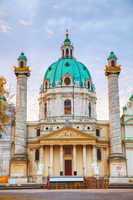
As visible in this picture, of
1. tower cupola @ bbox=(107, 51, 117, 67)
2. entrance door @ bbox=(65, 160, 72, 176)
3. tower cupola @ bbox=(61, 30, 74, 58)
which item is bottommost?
entrance door @ bbox=(65, 160, 72, 176)

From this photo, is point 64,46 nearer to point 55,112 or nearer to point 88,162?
point 55,112

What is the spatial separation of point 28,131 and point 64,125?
23.9 feet

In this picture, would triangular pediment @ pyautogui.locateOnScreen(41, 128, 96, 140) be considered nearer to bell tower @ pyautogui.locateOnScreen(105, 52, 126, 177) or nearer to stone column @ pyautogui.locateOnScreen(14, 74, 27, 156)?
stone column @ pyautogui.locateOnScreen(14, 74, 27, 156)

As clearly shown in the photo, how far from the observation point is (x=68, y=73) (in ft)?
252

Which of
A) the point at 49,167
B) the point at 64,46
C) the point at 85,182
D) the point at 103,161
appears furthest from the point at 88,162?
the point at 64,46

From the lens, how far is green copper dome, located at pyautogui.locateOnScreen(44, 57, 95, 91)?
251 feet

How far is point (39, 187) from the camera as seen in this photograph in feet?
146

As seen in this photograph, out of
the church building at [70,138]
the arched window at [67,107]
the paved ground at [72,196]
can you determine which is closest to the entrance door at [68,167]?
the church building at [70,138]

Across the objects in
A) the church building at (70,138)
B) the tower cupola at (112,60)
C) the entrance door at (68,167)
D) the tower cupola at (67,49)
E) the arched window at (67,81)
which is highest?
the tower cupola at (67,49)

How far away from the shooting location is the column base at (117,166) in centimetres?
5828

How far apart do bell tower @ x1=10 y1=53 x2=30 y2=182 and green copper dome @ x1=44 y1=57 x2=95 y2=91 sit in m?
11.6

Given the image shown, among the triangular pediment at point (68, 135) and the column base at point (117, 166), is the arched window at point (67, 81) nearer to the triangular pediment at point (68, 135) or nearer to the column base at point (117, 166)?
the triangular pediment at point (68, 135)

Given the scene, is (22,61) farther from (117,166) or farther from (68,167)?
(117,166)

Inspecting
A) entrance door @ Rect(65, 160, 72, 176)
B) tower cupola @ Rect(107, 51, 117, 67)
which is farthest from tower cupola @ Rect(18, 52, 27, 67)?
entrance door @ Rect(65, 160, 72, 176)
